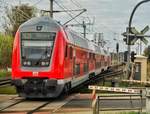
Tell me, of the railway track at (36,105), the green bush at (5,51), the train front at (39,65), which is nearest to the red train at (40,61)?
the train front at (39,65)

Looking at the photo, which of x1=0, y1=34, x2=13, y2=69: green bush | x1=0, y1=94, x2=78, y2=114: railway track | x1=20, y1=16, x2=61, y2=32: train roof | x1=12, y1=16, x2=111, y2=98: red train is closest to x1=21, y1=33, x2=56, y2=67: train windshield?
x1=12, y1=16, x2=111, y2=98: red train

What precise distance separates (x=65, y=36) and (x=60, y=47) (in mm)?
1257

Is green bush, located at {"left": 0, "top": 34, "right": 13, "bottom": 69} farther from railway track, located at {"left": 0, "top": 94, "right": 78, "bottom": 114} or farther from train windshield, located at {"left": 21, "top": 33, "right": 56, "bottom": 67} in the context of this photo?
train windshield, located at {"left": 21, "top": 33, "right": 56, "bottom": 67}

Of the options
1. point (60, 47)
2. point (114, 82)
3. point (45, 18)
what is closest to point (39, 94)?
point (60, 47)

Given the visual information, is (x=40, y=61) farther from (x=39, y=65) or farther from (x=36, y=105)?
(x=36, y=105)

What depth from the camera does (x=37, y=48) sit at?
2623 centimetres

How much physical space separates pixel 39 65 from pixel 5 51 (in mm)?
55465

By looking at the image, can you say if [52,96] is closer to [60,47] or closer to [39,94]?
[39,94]

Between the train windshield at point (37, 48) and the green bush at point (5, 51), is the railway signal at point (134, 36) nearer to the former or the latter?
the train windshield at point (37, 48)

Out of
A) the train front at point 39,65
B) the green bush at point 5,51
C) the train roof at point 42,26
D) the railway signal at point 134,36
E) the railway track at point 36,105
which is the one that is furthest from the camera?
the green bush at point 5,51

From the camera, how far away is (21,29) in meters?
26.9

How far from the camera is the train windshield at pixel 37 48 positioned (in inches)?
1026

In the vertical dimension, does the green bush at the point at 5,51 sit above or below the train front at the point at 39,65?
above

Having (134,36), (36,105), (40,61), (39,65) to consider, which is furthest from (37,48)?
(134,36)
